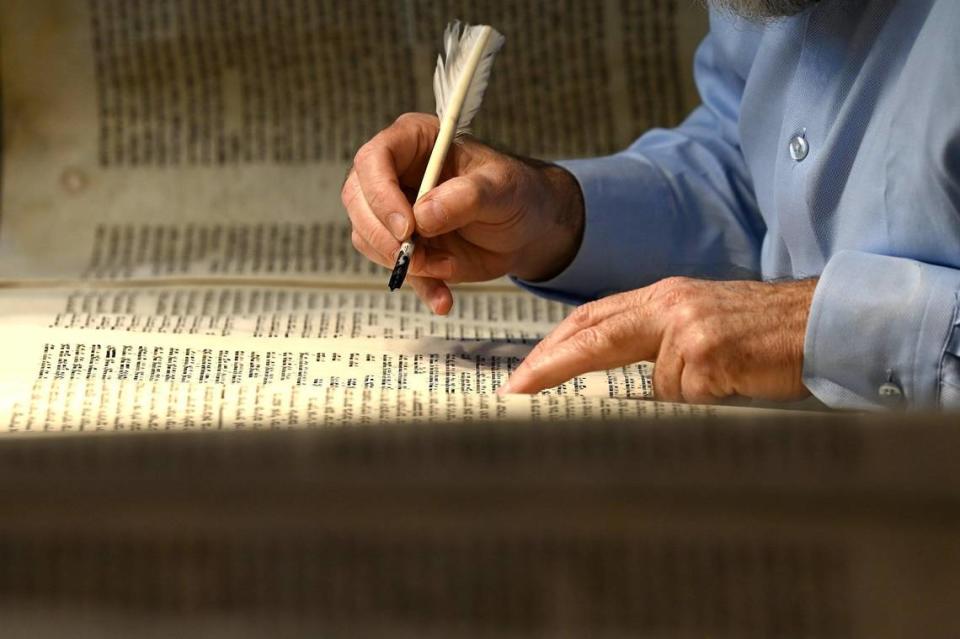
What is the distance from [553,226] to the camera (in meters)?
0.86

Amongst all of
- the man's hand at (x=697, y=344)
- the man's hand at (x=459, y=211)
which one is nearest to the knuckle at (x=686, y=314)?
the man's hand at (x=697, y=344)

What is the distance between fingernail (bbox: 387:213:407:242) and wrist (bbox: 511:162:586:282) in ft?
0.43

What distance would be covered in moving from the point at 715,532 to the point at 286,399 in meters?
0.31

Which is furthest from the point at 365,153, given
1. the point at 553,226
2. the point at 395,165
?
the point at 553,226

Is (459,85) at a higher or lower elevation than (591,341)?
higher

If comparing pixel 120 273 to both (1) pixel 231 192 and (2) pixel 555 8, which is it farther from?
(2) pixel 555 8

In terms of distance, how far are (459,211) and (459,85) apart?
0.35 feet

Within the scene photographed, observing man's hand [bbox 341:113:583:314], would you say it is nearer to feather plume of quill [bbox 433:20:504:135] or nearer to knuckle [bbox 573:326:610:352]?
feather plume of quill [bbox 433:20:504:135]

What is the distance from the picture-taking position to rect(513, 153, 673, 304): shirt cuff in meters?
0.88

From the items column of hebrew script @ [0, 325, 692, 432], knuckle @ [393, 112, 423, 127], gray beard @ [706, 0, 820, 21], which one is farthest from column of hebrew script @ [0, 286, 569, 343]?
gray beard @ [706, 0, 820, 21]

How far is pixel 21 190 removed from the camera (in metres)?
1.22

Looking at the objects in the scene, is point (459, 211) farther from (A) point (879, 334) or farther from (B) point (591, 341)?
(A) point (879, 334)

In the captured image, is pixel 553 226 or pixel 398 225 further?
pixel 553 226

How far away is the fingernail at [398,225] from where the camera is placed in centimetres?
72
